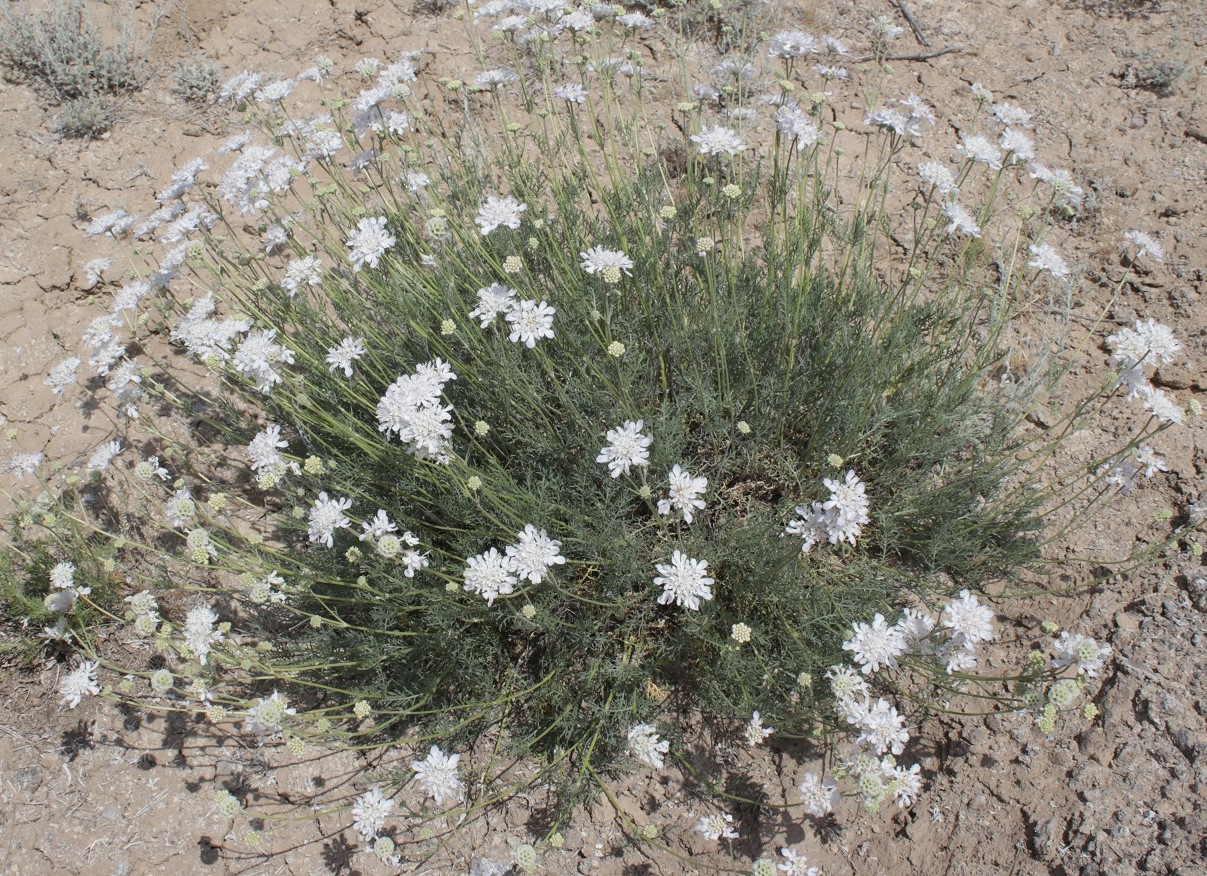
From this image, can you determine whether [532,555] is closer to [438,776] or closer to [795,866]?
[438,776]

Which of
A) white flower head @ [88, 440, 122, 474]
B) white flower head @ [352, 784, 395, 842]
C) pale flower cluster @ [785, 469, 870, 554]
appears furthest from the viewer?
white flower head @ [88, 440, 122, 474]

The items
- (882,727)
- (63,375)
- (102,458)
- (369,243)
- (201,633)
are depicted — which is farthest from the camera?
(63,375)

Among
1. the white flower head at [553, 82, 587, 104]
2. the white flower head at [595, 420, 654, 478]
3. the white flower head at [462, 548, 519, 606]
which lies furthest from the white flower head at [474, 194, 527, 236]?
the white flower head at [462, 548, 519, 606]

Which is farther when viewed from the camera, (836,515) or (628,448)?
(628,448)

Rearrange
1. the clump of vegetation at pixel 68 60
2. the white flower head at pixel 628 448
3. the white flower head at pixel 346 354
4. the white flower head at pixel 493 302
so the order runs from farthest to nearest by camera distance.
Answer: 1. the clump of vegetation at pixel 68 60
2. the white flower head at pixel 346 354
3. the white flower head at pixel 493 302
4. the white flower head at pixel 628 448

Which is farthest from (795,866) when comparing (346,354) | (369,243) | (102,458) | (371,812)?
(102,458)

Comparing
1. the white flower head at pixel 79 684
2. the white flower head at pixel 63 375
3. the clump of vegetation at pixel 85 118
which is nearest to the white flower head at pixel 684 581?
the white flower head at pixel 79 684

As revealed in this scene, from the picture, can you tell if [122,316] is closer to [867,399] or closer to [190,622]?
[190,622]

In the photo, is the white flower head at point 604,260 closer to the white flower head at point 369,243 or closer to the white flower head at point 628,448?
the white flower head at point 628,448

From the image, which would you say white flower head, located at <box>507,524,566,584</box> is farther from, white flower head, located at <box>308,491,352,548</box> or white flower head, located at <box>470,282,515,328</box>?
white flower head, located at <box>470,282,515,328</box>
